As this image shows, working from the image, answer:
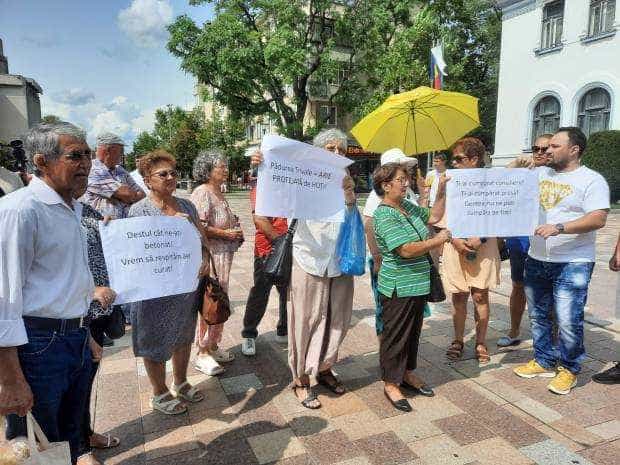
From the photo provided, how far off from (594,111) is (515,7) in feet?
21.5

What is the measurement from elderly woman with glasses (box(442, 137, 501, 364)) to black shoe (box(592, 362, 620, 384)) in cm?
82

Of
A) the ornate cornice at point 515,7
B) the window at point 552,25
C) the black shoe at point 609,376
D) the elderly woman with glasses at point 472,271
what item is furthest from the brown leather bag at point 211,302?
the ornate cornice at point 515,7

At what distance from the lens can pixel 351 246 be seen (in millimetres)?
3164

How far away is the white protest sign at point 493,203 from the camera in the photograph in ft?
10.9

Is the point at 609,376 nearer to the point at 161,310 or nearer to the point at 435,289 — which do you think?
the point at 435,289

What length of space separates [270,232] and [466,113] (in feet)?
7.96

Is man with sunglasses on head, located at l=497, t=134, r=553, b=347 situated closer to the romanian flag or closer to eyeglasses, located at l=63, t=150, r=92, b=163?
eyeglasses, located at l=63, t=150, r=92, b=163

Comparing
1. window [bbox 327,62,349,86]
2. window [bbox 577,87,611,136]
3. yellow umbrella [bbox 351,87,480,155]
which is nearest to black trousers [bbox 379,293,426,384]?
yellow umbrella [bbox 351,87,480,155]

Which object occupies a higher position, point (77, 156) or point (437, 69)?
point (437, 69)

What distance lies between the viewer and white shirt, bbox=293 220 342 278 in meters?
3.15

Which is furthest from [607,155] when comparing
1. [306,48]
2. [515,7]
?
[306,48]

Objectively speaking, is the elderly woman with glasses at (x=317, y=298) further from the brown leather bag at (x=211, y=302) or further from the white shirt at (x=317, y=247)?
the brown leather bag at (x=211, y=302)

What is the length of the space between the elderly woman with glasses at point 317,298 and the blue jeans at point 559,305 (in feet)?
5.19

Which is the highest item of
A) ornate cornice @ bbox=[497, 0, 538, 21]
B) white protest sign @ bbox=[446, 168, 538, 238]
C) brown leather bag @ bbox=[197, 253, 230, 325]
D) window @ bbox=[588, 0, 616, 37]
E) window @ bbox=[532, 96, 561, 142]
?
ornate cornice @ bbox=[497, 0, 538, 21]
